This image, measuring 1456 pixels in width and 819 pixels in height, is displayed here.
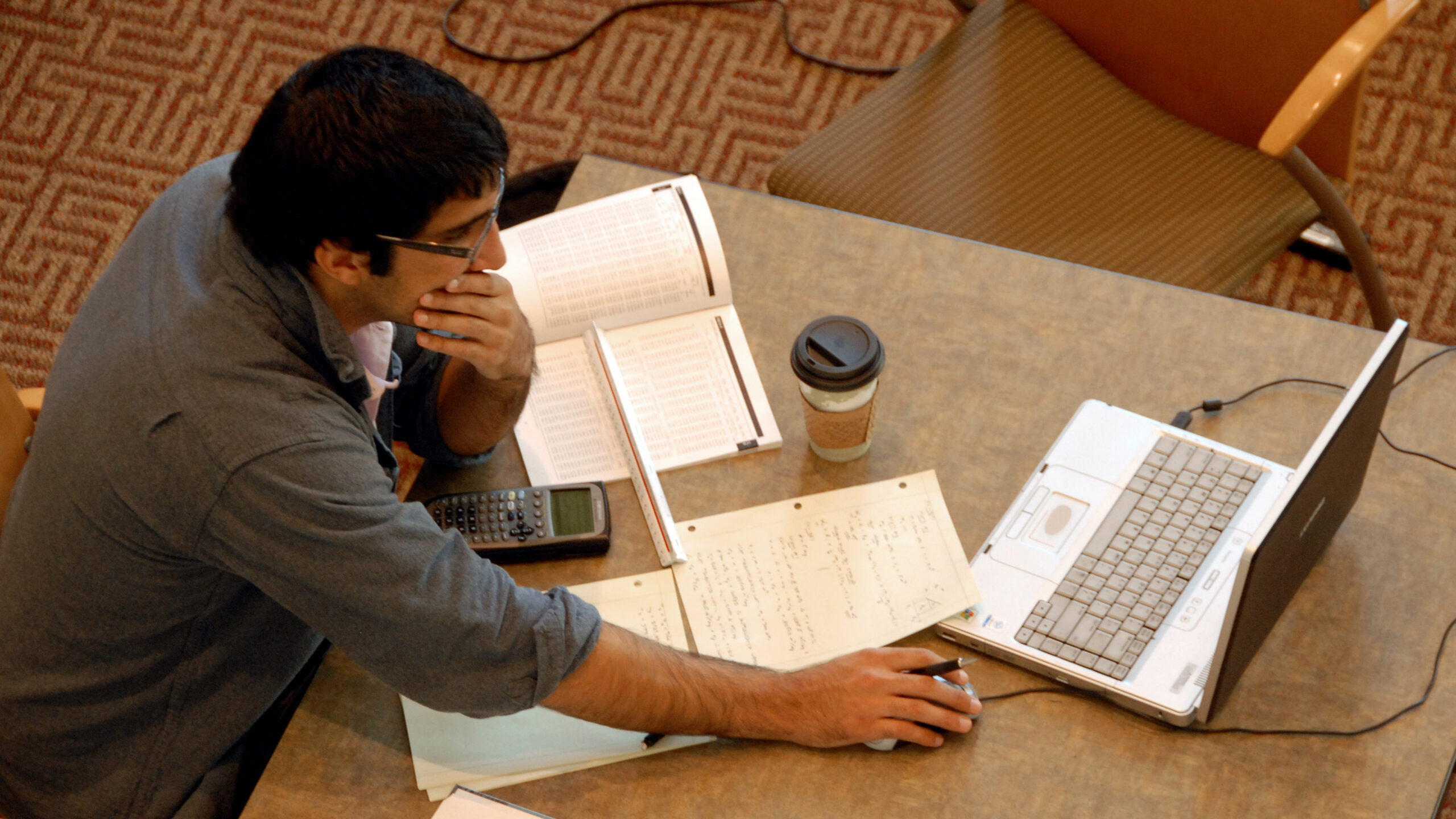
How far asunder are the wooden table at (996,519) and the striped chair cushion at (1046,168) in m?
0.29

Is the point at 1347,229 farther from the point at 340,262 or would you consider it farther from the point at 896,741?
the point at 340,262

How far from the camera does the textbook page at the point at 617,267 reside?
1440 millimetres

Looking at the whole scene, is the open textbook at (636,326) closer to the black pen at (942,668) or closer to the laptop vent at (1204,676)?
the black pen at (942,668)

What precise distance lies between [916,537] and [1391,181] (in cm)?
161

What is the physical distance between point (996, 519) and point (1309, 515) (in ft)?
1.04

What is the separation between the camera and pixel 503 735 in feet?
3.92

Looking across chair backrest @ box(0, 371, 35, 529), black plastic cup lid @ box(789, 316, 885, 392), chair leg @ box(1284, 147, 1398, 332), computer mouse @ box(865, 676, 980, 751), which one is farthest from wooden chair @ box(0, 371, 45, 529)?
chair leg @ box(1284, 147, 1398, 332)

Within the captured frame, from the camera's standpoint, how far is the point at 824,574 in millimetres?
1257

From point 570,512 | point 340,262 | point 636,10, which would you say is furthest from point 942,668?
point 636,10

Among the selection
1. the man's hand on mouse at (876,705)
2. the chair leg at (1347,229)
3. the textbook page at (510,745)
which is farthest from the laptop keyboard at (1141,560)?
the chair leg at (1347,229)

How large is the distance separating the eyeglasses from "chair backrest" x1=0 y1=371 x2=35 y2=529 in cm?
52

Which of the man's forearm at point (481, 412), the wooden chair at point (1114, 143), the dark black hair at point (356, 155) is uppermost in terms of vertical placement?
the dark black hair at point (356, 155)

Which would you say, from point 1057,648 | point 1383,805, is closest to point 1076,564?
point 1057,648

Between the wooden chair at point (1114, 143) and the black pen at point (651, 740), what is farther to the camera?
the wooden chair at point (1114, 143)
